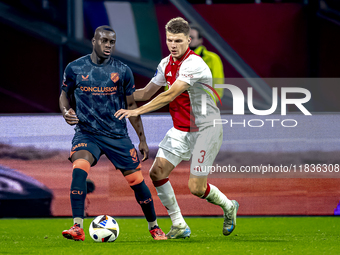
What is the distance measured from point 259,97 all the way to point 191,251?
12.0ft

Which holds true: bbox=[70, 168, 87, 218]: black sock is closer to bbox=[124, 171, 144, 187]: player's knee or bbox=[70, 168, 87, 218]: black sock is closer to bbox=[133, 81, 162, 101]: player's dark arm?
bbox=[124, 171, 144, 187]: player's knee

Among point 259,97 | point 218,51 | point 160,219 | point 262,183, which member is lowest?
point 160,219

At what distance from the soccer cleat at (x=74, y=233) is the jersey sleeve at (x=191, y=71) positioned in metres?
1.40

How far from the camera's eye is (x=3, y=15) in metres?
7.36

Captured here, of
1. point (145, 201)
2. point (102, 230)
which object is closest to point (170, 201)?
point (145, 201)

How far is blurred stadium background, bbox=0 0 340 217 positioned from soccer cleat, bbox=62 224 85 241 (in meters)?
1.83

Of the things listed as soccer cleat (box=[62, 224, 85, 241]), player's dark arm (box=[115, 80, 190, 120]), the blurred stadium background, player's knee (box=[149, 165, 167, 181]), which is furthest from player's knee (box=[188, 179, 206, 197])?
the blurred stadium background

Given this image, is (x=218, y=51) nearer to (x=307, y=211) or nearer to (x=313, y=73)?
(x=313, y=73)

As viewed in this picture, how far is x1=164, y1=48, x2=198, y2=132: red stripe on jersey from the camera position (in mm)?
4516

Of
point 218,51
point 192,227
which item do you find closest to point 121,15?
point 218,51

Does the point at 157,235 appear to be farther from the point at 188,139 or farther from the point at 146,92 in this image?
the point at 146,92

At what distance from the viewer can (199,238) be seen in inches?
181

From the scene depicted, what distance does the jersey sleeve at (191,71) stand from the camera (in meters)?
4.31

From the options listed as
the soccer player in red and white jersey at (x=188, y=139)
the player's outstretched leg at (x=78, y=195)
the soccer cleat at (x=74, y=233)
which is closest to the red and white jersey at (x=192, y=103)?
the soccer player in red and white jersey at (x=188, y=139)
